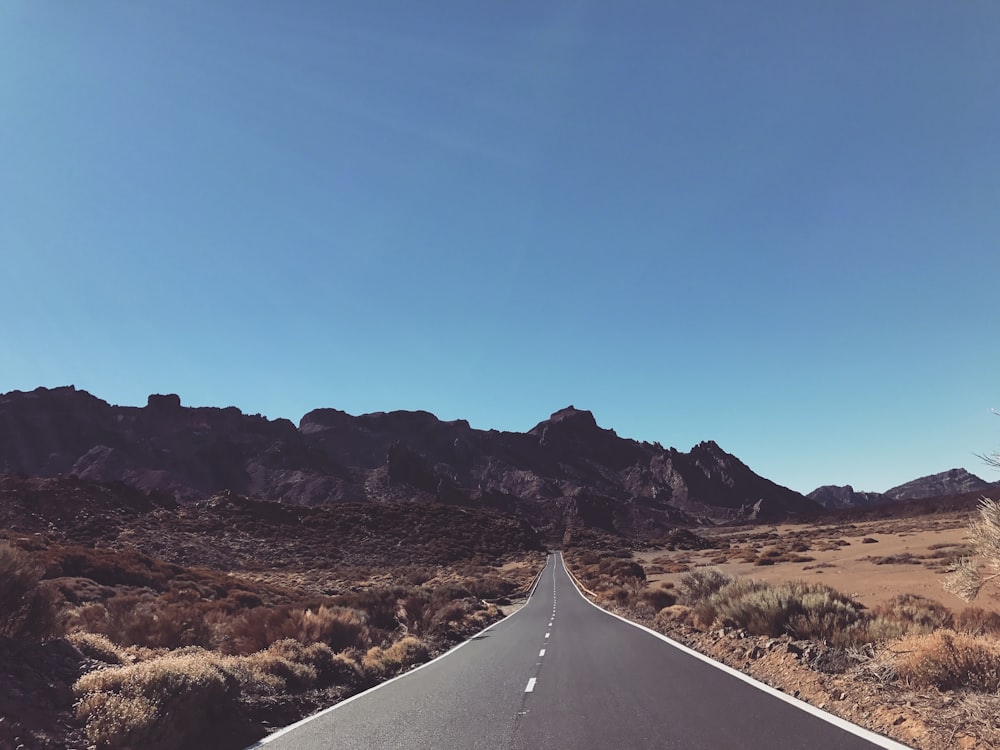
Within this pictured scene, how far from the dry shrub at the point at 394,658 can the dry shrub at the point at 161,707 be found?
5.65 metres

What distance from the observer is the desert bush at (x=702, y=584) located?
2022 cm

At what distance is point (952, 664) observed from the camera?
7.16 meters

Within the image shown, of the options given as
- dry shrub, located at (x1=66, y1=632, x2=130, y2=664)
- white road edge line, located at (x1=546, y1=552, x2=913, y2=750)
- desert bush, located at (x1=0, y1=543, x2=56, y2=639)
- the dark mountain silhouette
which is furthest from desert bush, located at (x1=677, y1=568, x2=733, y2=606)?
the dark mountain silhouette

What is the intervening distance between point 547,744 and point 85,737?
5.07 meters

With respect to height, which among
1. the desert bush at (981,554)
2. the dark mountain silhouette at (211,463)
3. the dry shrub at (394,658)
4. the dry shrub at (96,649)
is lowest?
the dry shrub at (394,658)

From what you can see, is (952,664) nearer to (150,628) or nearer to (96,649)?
(96,649)

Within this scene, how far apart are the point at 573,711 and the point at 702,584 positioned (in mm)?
14106

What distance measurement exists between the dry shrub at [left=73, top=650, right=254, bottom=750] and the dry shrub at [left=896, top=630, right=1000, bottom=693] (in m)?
8.44

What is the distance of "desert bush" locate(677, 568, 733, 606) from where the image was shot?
20.2 m

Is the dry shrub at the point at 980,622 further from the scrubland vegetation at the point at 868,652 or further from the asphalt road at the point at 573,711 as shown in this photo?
the asphalt road at the point at 573,711

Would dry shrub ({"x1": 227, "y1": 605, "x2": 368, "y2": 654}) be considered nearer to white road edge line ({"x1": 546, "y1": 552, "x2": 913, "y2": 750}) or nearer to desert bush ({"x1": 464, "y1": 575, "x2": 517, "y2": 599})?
white road edge line ({"x1": 546, "y1": 552, "x2": 913, "y2": 750})

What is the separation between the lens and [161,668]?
782 centimetres

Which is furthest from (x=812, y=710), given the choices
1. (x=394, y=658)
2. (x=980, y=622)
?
(x=394, y=658)

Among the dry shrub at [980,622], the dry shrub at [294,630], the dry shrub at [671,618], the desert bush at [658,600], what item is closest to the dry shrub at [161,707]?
the dry shrub at [294,630]
